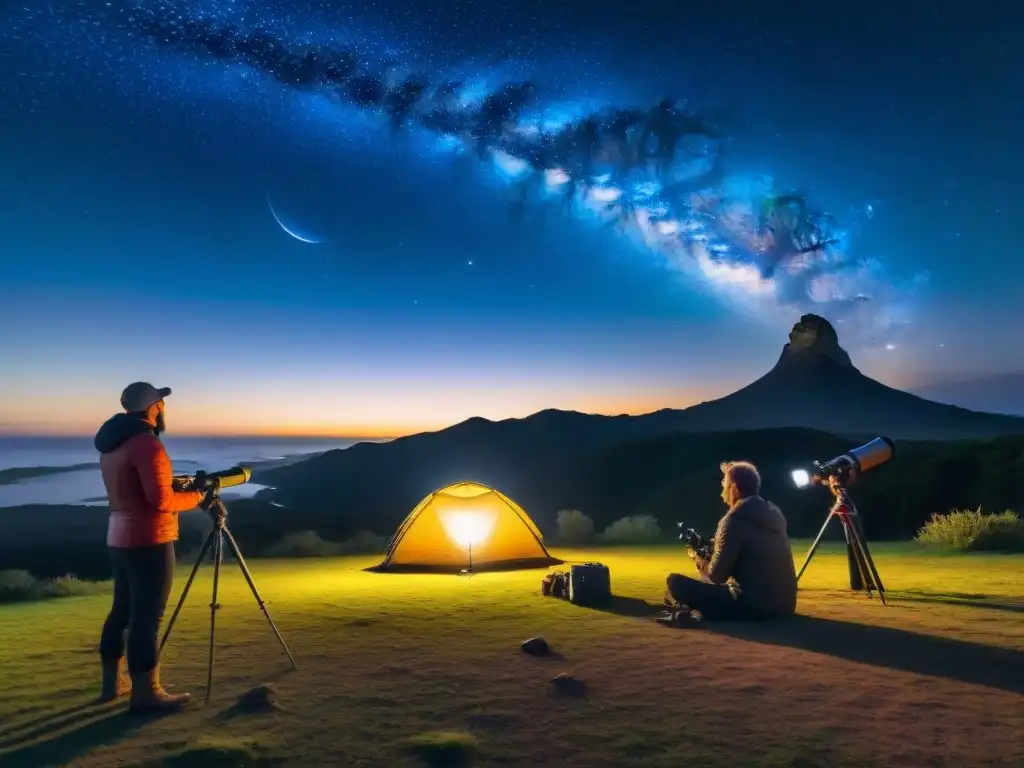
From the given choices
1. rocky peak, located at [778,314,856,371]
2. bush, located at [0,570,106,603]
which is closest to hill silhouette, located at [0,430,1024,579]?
bush, located at [0,570,106,603]

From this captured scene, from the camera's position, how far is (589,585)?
1147 cm

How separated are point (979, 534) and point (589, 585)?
40.5 feet

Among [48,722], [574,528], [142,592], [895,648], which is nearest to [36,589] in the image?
[48,722]

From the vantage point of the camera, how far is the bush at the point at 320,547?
893 inches

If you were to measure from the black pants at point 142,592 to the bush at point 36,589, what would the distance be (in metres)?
9.89

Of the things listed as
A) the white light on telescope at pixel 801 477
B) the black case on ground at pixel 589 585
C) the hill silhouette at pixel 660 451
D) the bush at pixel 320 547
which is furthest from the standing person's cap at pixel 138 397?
the hill silhouette at pixel 660 451

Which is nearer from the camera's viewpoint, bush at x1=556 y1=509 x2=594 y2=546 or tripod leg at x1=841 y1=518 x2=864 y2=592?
tripod leg at x1=841 y1=518 x2=864 y2=592

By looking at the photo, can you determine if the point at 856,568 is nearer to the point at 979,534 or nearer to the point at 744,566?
the point at 744,566

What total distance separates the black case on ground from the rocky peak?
11954 centimetres

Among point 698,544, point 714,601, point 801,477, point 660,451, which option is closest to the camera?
point 714,601

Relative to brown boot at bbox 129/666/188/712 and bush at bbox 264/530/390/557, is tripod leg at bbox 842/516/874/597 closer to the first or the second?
brown boot at bbox 129/666/188/712

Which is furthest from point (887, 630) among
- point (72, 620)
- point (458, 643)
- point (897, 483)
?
point (897, 483)

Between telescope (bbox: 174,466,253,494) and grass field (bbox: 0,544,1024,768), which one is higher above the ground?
telescope (bbox: 174,466,253,494)

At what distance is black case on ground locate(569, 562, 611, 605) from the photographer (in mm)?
11430
